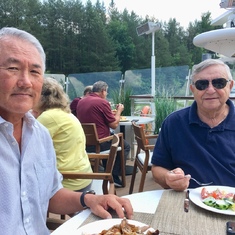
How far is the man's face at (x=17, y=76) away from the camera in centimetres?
118

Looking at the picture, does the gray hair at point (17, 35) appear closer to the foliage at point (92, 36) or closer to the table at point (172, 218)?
the table at point (172, 218)

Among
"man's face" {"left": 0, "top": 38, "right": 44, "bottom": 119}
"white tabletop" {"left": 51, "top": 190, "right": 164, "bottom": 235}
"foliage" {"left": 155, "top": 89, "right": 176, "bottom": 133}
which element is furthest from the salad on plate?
"foliage" {"left": 155, "top": 89, "right": 176, "bottom": 133}

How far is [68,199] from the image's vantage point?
1410mm

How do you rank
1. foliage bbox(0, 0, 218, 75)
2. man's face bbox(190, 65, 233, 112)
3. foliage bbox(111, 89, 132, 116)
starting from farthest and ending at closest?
foliage bbox(0, 0, 218, 75) → foliage bbox(111, 89, 132, 116) → man's face bbox(190, 65, 233, 112)

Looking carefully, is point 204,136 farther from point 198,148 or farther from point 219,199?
point 219,199

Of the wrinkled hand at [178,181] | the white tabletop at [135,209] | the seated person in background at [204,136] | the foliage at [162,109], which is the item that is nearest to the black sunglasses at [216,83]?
the seated person in background at [204,136]

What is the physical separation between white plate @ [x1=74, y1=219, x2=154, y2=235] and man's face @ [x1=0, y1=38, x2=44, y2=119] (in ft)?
1.77

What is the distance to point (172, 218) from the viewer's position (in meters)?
1.13

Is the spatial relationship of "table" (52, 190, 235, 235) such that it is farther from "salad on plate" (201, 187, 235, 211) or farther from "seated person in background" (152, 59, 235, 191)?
"seated person in background" (152, 59, 235, 191)

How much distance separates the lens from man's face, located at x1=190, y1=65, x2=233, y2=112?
179 centimetres

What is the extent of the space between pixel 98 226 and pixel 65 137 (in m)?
1.41

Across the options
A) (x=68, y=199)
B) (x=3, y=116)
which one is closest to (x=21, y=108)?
(x=3, y=116)

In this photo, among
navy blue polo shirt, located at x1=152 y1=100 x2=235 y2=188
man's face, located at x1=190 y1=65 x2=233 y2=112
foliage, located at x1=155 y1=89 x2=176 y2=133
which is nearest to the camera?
navy blue polo shirt, located at x1=152 y1=100 x2=235 y2=188

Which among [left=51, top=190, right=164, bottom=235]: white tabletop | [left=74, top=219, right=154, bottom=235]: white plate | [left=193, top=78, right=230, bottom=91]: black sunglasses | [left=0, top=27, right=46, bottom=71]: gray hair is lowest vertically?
[left=51, top=190, right=164, bottom=235]: white tabletop
